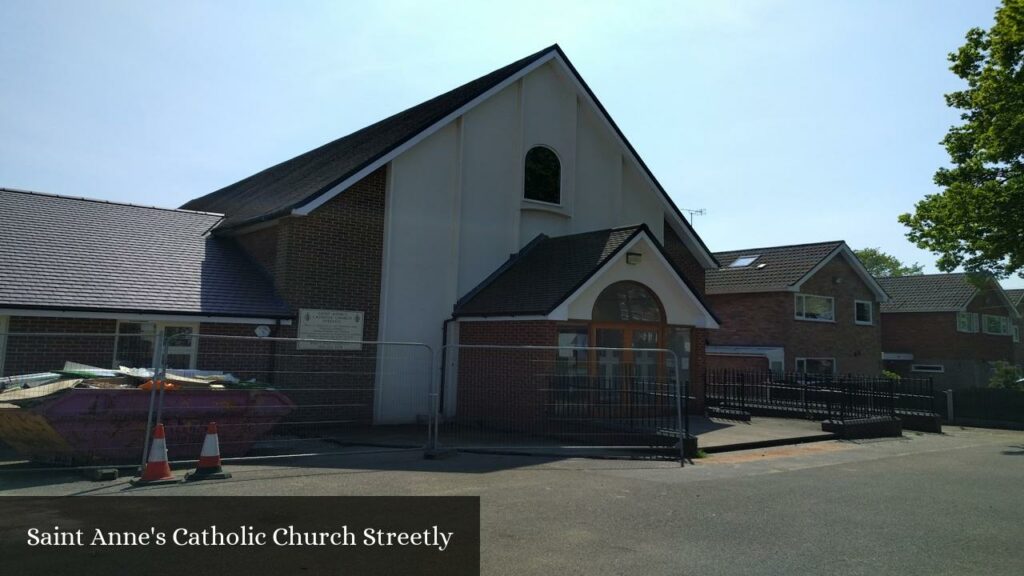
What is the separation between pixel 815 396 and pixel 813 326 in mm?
11688

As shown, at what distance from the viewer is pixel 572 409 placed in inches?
468

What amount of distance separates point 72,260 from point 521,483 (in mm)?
10313

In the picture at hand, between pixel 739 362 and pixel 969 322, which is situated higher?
pixel 969 322

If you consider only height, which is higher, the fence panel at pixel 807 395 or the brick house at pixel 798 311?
the brick house at pixel 798 311

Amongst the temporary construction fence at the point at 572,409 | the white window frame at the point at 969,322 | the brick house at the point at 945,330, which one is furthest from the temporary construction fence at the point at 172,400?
the white window frame at the point at 969,322

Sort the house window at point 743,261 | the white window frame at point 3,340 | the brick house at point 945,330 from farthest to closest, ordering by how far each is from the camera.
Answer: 1. the brick house at point 945,330
2. the house window at point 743,261
3. the white window frame at point 3,340

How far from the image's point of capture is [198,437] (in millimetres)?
9664

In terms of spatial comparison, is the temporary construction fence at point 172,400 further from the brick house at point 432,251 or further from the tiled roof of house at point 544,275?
the tiled roof of house at point 544,275

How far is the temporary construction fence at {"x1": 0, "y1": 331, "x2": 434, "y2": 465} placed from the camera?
28.8 ft

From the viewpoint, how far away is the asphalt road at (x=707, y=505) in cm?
584

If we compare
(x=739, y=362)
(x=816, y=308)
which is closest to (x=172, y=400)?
(x=739, y=362)

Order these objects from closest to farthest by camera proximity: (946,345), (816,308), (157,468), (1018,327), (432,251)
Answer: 1. (157,468)
2. (432,251)
3. (816,308)
4. (946,345)
5. (1018,327)

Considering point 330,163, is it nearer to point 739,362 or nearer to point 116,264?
point 116,264

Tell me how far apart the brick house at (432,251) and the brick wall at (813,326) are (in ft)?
39.3
